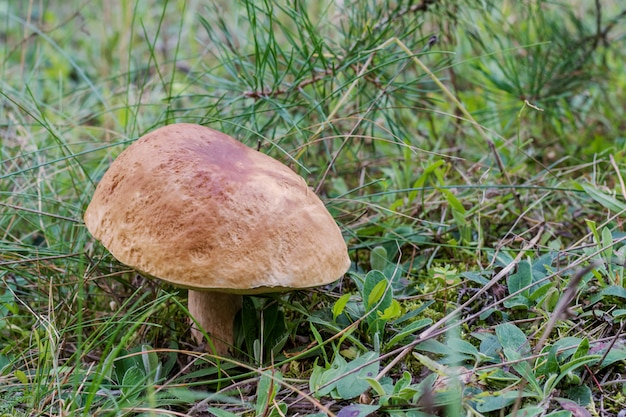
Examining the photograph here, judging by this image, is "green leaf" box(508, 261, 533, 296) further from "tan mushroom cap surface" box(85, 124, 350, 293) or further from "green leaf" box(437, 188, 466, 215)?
→ "tan mushroom cap surface" box(85, 124, 350, 293)

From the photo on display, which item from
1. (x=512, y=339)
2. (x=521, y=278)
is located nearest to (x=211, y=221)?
(x=512, y=339)

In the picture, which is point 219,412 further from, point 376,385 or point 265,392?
point 376,385

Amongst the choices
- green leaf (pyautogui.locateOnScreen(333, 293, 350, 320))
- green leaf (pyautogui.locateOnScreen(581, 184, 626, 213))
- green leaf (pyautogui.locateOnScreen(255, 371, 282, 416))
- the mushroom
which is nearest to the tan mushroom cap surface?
the mushroom

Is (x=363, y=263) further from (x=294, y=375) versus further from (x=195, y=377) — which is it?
(x=195, y=377)

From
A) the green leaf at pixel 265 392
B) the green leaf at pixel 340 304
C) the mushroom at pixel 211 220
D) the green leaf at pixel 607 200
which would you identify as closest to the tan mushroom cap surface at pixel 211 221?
the mushroom at pixel 211 220

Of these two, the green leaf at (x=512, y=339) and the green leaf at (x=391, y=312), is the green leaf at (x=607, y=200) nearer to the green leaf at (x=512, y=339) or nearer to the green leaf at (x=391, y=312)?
the green leaf at (x=512, y=339)

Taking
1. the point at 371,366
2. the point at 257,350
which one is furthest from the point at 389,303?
the point at 257,350
